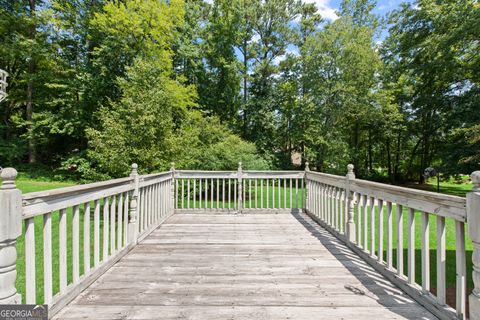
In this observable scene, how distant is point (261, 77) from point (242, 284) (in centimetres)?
1611

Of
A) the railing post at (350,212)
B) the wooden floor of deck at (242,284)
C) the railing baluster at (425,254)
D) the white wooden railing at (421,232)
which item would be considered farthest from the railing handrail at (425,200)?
the wooden floor of deck at (242,284)

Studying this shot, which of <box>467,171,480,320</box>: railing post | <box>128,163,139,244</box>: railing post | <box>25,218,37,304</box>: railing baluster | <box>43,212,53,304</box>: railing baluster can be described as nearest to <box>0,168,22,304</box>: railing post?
<box>25,218,37,304</box>: railing baluster

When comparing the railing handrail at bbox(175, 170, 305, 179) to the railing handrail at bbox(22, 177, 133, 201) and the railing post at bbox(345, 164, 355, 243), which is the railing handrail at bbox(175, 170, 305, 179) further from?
the railing handrail at bbox(22, 177, 133, 201)

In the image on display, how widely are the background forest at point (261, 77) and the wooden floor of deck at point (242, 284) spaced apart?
481cm

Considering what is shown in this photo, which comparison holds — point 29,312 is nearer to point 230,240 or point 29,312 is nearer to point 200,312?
point 200,312

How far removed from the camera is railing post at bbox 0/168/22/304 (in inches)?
55.5

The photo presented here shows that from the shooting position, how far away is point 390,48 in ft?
48.3

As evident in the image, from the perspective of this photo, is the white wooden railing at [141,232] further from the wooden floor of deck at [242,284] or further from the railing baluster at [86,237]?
the wooden floor of deck at [242,284]

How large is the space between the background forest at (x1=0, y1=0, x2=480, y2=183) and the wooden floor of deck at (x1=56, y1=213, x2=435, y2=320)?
4.81 meters

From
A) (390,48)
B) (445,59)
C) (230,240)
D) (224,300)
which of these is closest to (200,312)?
(224,300)

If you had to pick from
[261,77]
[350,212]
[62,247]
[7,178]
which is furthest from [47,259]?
[261,77]

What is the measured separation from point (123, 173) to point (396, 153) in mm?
17665

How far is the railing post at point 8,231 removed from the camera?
4.63 ft

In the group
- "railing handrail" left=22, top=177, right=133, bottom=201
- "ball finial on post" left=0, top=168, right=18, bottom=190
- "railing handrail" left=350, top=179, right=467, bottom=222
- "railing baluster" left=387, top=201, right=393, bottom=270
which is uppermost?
"ball finial on post" left=0, top=168, right=18, bottom=190
